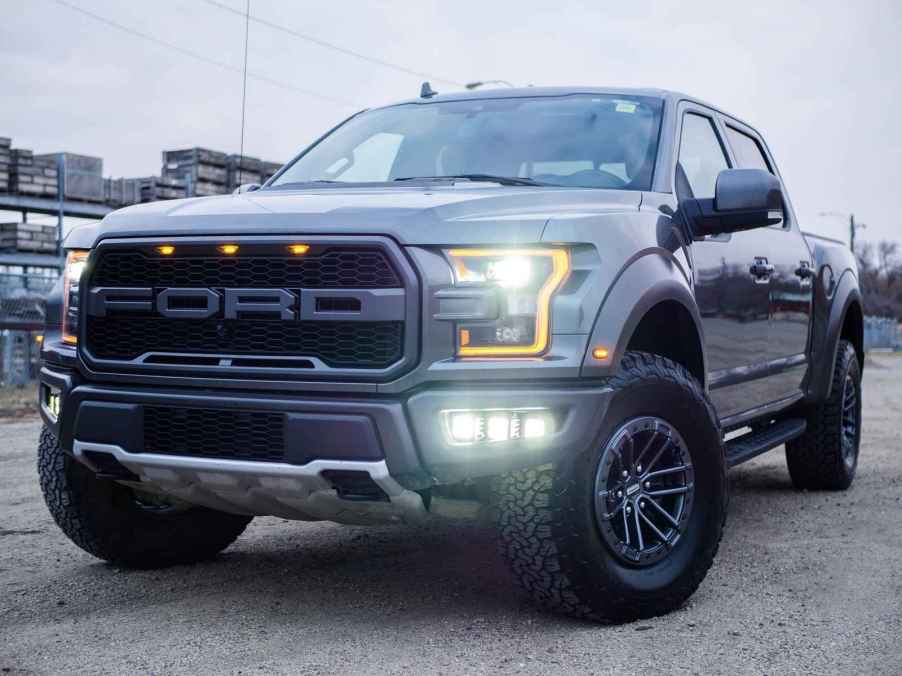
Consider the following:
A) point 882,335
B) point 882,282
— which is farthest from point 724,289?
point 882,282

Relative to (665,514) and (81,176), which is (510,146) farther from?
(81,176)

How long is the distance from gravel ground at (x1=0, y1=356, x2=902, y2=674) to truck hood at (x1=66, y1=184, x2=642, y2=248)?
4.20ft

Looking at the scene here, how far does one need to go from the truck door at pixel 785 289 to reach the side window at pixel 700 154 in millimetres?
272

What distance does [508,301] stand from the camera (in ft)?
11.9

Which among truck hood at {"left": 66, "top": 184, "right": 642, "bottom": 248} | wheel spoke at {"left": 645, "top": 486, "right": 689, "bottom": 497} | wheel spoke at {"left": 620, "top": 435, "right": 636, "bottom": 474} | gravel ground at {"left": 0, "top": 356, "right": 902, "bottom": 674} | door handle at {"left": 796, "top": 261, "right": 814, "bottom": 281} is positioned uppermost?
truck hood at {"left": 66, "top": 184, "right": 642, "bottom": 248}

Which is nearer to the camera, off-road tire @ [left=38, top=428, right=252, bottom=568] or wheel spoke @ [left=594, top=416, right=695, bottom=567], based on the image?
wheel spoke @ [left=594, top=416, right=695, bottom=567]

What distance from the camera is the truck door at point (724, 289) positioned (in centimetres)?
492

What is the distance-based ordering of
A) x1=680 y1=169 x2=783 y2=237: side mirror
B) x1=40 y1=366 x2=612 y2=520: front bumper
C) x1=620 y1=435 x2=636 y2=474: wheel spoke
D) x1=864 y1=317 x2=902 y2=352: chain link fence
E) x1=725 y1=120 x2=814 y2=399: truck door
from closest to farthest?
x1=40 y1=366 x2=612 y2=520: front bumper → x1=620 y1=435 x2=636 y2=474: wheel spoke → x1=680 y1=169 x2=783 y2=237: side mirror → x1=725 y1=120 x2=814 y2=399: truck door → x1=864 y1=317 x2=902 y2=352: chain link fence

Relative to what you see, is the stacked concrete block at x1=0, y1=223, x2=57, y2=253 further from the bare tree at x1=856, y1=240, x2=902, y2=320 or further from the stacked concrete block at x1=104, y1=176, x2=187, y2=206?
the bare tree at x1=856, y1=240, x2=902, y2=320

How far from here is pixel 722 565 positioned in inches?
198

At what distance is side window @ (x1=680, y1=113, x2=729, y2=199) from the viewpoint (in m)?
5.19

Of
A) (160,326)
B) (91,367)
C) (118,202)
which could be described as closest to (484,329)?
(160,326)

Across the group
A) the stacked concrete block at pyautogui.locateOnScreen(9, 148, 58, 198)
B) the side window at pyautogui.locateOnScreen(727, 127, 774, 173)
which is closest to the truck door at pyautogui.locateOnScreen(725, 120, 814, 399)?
the side window at pyautogui.locateOnScreen(727, 127, 774, 173)

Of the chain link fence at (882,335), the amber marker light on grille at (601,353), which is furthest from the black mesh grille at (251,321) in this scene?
the chain link fence at (882,335)
